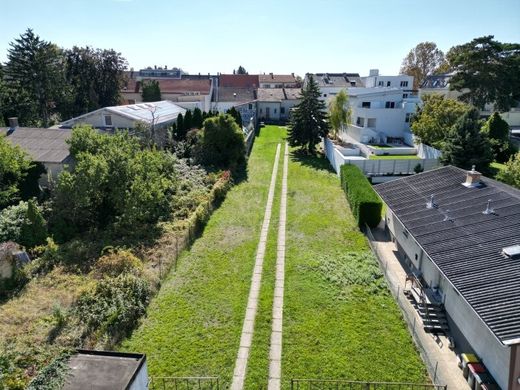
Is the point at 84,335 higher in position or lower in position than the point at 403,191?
lower

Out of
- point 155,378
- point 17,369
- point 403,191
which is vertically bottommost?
point 155,378

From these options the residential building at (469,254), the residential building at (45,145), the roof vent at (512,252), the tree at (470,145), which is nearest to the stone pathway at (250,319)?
the residential building at (469,254)

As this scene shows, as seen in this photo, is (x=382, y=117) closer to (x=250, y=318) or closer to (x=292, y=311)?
(x=292, y=311)

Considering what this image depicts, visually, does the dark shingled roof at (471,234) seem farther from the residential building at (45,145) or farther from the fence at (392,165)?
the residential building at (45,145)

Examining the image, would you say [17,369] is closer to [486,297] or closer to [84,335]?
[84,335]

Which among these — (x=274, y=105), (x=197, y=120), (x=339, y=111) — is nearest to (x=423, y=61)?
(x=274, y=105)

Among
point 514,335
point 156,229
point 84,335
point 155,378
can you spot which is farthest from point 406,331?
point 156,229

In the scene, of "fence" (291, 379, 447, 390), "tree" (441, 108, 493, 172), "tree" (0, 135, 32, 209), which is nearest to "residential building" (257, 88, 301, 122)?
"tree" (441, 108, 493, 172)
